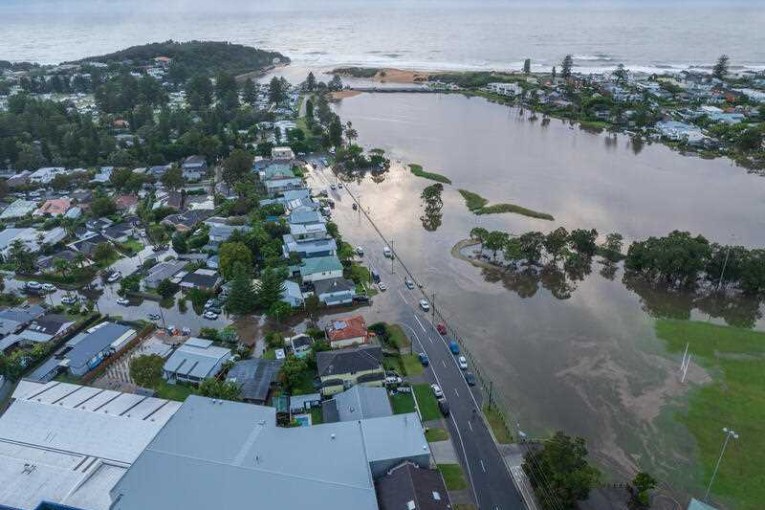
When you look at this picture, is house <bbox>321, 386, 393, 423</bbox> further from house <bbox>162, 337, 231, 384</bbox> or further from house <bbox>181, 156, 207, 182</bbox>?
house <bbox>181, 156, 207, 182</bbox>

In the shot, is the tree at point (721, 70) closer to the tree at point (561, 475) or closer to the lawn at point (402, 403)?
the lawn at point (402, 403)

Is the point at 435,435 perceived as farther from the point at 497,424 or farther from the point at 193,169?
the point at 193,169

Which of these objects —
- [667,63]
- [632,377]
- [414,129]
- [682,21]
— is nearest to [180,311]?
[632,377]

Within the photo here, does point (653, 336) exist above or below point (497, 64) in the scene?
below

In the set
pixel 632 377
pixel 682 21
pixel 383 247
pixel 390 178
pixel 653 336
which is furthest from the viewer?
pixel 682 21

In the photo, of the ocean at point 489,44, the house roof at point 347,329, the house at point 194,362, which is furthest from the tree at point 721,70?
the house at point 194,362

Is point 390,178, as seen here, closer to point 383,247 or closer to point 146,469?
point 383,247
